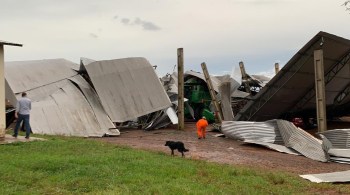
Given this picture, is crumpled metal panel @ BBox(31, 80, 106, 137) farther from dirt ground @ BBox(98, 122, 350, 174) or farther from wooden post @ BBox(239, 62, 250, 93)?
wooden post @ BBox(239, 62, 250, 93)

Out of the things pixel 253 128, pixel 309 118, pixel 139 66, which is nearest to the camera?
pixel 253 128

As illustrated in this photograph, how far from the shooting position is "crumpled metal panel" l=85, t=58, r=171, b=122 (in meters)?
21.2

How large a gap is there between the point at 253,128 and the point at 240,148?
180 centimetres

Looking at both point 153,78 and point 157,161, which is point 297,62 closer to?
point 153,78

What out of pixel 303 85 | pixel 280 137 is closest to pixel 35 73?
pixel 280 137

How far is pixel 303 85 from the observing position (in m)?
22.5

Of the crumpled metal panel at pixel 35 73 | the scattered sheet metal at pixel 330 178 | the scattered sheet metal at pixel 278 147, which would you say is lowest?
the scattered sheet metal at pixel 330 178

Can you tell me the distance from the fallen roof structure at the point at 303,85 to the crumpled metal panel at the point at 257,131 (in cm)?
377

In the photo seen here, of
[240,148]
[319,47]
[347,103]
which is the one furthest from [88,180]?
[347,103]

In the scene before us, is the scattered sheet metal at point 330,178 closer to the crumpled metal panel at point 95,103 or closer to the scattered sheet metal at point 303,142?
the scattered sheet metal at point 303,142

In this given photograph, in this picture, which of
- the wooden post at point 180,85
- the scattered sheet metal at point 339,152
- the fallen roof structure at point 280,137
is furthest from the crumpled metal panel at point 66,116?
the scattered sheet metal at point 339,152

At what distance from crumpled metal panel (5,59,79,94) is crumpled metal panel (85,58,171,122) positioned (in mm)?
1784

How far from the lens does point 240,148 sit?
52.5 ft

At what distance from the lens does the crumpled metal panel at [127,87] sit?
2123 centimetres
